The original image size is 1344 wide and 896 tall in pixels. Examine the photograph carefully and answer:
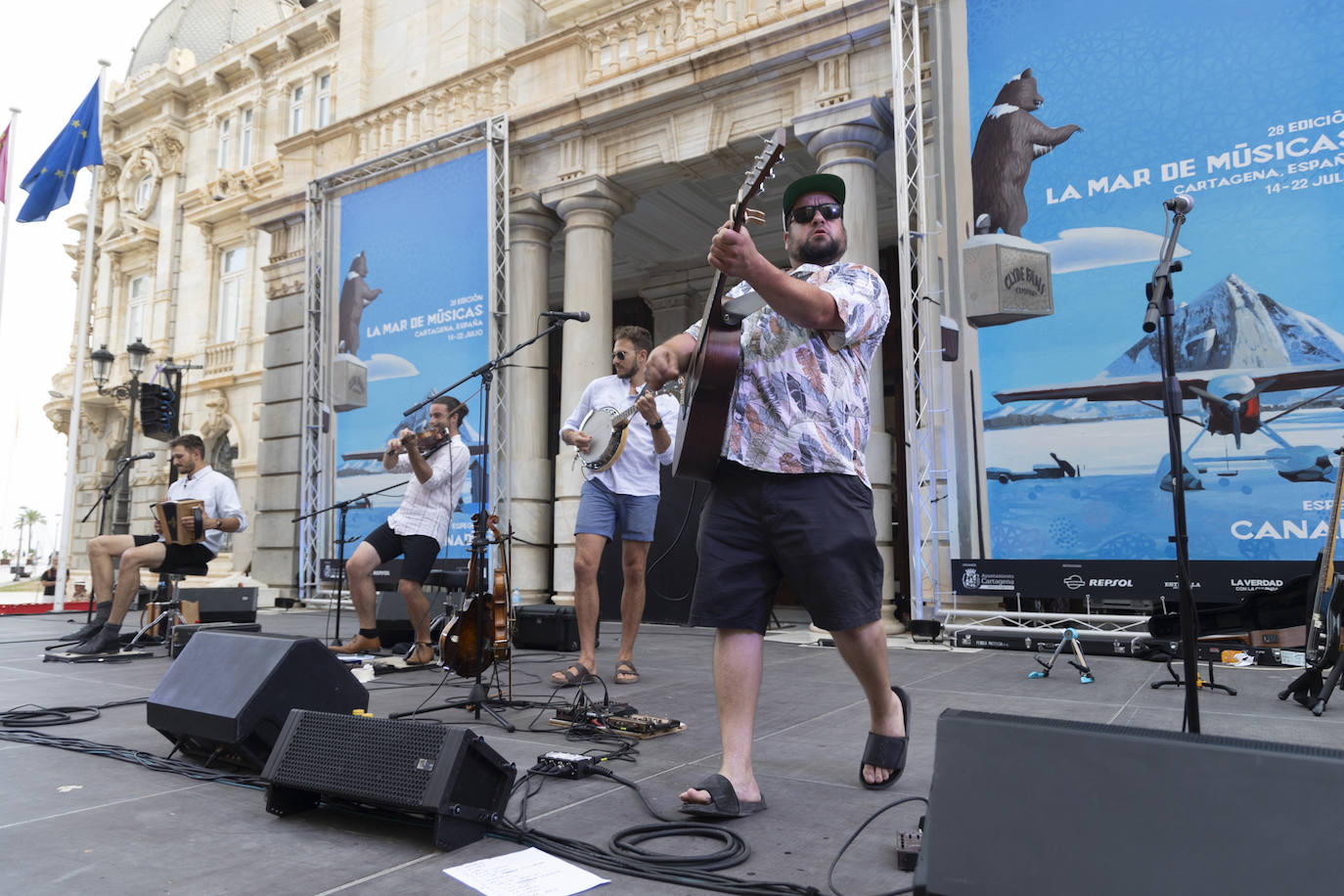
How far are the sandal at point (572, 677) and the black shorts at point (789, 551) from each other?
220 cm

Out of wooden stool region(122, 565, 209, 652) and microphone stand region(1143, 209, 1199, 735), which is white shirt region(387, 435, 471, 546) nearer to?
wooden stool region(122, 565, 209, 652)

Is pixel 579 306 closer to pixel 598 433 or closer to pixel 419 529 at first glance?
pixel 419 529

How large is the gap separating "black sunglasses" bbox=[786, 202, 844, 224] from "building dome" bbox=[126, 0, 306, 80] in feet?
84.2

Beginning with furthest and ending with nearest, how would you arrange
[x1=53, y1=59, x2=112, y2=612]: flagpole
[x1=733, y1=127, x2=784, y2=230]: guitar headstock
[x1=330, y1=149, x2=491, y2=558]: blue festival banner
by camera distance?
[x1=53, y1=59, x2=112, y2=612]: flagpole, [x1=330, y1=149, x2=491, y2=558]: blue festival banner, [x1=733, y1=127, x2=784, y2=230]: guitar headstock

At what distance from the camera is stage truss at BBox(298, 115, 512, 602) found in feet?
37.4

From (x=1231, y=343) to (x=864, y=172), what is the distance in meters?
3.80

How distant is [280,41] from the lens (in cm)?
2033

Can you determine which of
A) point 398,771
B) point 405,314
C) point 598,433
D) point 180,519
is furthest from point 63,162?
point 398,771

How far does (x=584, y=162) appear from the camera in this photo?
1116 centimetres

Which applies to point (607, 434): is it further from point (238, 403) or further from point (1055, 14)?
point (238, 403)

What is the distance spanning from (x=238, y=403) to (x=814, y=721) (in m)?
19.6

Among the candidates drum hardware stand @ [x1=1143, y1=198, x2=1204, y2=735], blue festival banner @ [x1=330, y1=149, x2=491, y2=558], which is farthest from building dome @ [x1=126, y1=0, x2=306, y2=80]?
drum hardware stand @ [x1=1143, y1=198, x2=1204, y2=735]

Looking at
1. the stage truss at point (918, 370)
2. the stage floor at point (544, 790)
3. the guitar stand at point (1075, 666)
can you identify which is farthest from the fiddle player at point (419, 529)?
the stage truss at point (918, 370)

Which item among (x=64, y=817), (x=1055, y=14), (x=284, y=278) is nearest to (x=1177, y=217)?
(x=64, y=817)
